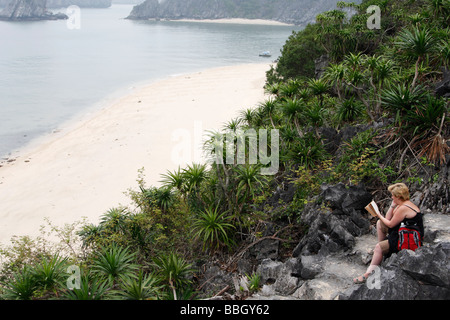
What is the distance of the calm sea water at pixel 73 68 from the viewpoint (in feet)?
96.7

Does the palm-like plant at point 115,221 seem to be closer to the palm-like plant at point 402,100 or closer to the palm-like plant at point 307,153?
the palm-like plant at point 307,153

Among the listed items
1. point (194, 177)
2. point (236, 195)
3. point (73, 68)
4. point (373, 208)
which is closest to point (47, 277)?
point (194, 177)

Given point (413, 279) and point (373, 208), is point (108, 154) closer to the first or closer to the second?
point (373, 208)

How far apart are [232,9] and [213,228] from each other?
178 m

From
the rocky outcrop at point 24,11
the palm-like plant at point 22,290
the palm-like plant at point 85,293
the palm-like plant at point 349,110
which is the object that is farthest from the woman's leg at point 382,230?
the rocky outcrop at point 24,11

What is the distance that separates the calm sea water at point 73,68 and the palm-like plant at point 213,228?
1947cm

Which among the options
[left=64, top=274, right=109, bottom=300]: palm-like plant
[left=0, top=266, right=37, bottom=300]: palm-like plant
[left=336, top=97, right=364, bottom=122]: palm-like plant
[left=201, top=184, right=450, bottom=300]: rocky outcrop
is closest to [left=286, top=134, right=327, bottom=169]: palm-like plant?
[left=336, top=97, right=364, bottom=122]: palm-like plant

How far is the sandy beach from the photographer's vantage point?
14383 millimetres

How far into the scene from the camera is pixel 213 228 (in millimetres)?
7680

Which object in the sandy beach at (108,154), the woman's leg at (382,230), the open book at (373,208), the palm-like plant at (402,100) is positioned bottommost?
the sandy beach at (108,154)

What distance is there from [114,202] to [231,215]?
771 centimetres

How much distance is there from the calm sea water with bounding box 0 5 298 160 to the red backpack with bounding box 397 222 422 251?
23.6 metres

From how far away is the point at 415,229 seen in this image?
5.03 m
